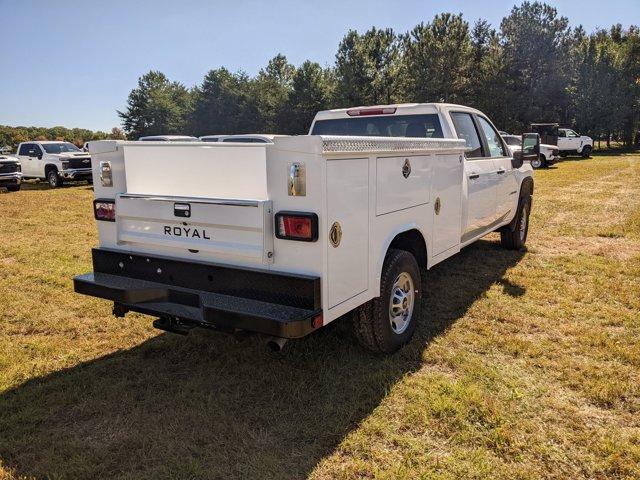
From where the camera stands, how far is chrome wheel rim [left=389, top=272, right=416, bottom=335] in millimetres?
4023

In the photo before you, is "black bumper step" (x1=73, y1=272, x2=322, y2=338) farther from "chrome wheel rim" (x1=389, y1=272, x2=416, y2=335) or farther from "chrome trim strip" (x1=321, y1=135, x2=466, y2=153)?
"chrome wheel rim" (x1=389, y1=272, x2=416, y2=335)

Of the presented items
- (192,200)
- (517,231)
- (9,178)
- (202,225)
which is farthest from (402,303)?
(9,178)

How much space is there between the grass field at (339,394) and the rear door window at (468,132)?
1.55 m

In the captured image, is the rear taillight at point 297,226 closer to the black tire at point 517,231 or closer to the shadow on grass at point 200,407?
the shadow on grass at point 200,407

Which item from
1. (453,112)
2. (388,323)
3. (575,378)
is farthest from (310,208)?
(453,112)

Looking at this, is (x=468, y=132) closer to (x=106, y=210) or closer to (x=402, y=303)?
(x=402, y=303)

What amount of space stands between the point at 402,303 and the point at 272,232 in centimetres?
149

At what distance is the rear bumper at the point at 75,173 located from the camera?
1944 centimetres

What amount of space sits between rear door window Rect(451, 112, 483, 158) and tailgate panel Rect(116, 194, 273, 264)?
9.89 feet

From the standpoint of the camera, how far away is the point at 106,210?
12.6 feet

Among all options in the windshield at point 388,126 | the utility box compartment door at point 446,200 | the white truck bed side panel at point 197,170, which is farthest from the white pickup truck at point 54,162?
the utility box compartment door at point 446,200

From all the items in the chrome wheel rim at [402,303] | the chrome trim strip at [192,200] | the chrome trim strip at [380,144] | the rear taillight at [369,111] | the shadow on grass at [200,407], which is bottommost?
the shadow on grass at [200,407]

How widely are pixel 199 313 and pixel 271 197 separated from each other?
3.02 ft

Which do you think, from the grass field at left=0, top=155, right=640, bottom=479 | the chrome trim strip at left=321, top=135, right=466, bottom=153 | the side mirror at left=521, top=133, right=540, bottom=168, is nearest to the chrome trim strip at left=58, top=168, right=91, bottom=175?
the grass field at left=0, top=155, right=640, bottom=479
